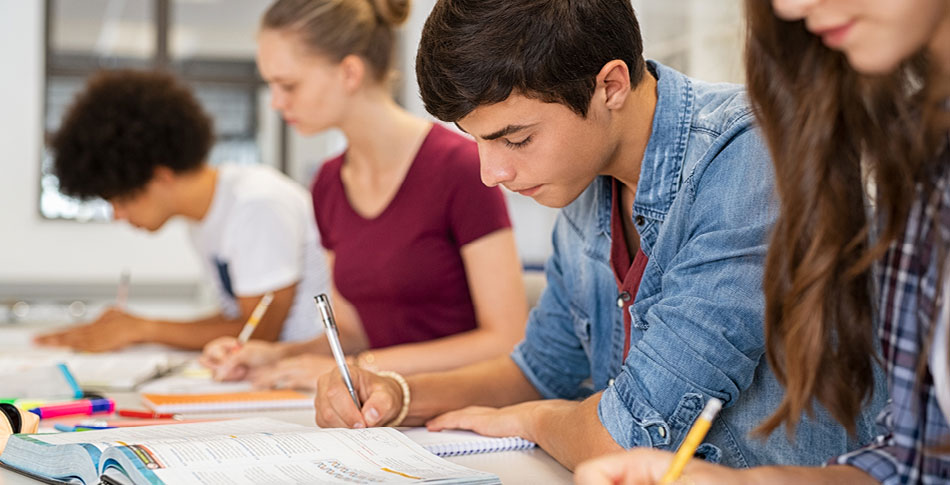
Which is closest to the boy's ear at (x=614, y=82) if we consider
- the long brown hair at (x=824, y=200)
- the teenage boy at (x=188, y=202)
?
the long brown hair at (x=824, y=200)

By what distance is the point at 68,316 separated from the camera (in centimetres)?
345

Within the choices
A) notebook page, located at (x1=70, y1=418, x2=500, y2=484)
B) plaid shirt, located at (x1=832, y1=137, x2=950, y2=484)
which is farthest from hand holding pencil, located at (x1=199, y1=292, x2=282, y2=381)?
→ plaid shirt, located at (x1=832, y1=137, x2=950, y2=484)

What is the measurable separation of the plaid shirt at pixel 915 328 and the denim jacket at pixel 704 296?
0.15 metres

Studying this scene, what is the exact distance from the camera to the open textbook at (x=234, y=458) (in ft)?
2.92

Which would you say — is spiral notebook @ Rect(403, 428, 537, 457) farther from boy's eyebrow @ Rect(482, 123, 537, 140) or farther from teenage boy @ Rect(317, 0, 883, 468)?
boy's eyebrow @ Rect(482, 123, 537, 140)

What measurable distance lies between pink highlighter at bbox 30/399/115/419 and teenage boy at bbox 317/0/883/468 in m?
0.38

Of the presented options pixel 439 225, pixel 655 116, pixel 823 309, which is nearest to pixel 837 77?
pixel 823 309

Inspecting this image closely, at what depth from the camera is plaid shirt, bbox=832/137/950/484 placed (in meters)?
0.70

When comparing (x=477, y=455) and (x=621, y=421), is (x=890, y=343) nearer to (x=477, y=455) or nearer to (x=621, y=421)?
(x=621, y=421)

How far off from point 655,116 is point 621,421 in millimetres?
372

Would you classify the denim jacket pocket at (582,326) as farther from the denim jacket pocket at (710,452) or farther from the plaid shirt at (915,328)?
the plaid shirt at (915,328)

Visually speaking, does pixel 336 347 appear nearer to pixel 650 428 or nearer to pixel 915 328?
pixel 650 428

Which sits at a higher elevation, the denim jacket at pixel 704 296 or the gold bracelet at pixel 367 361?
the denim jacket at pixel 704 296

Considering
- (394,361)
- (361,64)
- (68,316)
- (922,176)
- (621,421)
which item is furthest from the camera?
(68,316)
